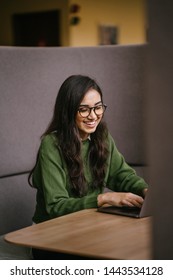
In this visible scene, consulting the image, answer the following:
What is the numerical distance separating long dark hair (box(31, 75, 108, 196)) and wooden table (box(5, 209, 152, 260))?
27cm

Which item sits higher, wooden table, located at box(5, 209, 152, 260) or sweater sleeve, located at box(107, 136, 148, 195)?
sweater sleeve, located at box(107, 136, 148, 195)

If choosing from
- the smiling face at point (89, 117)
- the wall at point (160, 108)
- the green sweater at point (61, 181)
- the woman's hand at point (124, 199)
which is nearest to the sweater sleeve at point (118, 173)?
the green sweater at point (61, 181)

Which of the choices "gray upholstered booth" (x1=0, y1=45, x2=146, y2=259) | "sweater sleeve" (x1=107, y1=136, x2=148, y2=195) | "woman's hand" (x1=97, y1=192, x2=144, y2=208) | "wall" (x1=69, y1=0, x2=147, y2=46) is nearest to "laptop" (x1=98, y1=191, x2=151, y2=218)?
"woman's hand" (x1=97, y1=192, x2=144, y2=208)

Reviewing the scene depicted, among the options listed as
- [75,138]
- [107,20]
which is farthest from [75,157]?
[107,20]

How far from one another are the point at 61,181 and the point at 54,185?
31 mm

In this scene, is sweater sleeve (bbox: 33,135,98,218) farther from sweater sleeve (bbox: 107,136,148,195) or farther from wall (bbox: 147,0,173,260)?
wall (bbox: 147,0,173,260)

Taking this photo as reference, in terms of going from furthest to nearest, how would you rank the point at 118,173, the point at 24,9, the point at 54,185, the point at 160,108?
1. the point at 24,9
2. the point at 118,173
3. the point at 54,185
4. the point at 160,108

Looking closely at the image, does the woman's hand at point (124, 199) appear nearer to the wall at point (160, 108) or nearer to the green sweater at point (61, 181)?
the green sweater at point (61, 181)

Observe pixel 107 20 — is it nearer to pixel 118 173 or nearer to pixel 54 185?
pixel 118 173

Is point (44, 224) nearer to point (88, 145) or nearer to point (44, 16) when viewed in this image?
point (88, 145)

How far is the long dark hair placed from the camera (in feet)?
6.18

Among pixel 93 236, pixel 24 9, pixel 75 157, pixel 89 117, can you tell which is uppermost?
pixel 24 9

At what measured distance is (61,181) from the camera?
179cm

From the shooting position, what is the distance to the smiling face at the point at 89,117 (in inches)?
74.4
